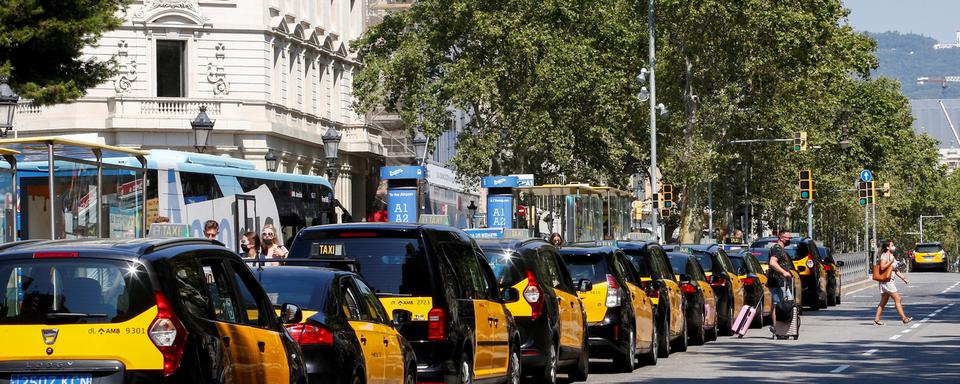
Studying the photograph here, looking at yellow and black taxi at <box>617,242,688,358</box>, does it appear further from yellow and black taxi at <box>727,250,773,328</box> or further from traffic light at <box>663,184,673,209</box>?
traffic light at <box>663,184,673,209</box>

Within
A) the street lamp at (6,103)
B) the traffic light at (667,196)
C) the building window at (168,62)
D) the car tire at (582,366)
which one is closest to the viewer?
the car tire at (582,366)

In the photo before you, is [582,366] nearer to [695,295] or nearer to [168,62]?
[695,295]

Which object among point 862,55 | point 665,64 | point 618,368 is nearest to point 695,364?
point 618,368

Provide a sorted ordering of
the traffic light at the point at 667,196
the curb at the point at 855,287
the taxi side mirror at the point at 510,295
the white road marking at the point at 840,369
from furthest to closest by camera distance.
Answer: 1. the curb at the point at 855,287
2. the traffic light at the point at 667,196
3. the white road marking at the point at 840,369
4. the taxi side mirror at the point at 510,295

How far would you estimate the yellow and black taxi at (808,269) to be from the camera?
43.9 metres

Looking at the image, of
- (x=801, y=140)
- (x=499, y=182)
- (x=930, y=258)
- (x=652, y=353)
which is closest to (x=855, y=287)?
(x=801, y=140)

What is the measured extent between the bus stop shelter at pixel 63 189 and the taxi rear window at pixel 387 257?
27.2ft

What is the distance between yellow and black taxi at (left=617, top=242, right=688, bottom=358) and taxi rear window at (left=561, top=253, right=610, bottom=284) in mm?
1901

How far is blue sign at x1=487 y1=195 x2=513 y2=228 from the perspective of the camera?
52.0 m

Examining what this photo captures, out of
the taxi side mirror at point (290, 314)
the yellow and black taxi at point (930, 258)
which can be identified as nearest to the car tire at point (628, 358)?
the taxi side mirror at point (290, 314)

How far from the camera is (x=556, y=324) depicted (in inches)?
753

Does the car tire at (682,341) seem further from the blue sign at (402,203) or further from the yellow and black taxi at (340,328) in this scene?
the blue sign at (402,203)

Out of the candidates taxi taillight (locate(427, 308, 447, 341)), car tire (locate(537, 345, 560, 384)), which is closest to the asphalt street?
car tire (locate(537, 345, 560, 384))

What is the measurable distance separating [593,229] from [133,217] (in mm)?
33045
